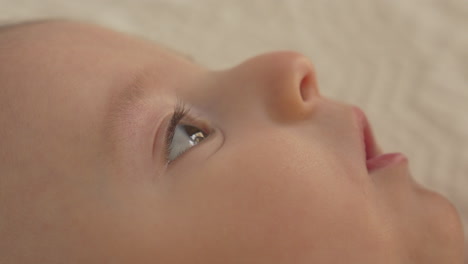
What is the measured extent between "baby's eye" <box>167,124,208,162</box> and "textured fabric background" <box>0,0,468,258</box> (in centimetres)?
43

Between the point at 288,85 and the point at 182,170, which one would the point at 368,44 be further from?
the point at 182,170

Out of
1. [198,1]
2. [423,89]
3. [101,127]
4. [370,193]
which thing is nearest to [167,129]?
[101,127]

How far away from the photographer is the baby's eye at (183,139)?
2.20ft

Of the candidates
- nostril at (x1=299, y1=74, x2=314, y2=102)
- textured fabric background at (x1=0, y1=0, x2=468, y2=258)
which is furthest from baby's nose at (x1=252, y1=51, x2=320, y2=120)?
textured fabric background at (x1=0, y1=0, x2=468, y2=258)

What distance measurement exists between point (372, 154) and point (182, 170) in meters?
0.28

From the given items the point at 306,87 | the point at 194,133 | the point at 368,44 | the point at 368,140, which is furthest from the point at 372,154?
the point at 368,44

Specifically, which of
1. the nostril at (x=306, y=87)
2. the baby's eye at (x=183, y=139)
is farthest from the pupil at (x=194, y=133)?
the nostril at (x=306, y=87)

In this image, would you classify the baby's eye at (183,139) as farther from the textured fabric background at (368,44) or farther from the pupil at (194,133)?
the textured fabric background at (368,44)

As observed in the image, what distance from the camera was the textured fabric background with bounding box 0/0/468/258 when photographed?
98 cm

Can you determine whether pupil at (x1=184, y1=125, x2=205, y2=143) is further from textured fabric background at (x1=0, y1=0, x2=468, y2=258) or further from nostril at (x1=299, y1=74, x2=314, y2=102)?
textured fabric background at (x1=0, y1=0, x2=468, y2=258)

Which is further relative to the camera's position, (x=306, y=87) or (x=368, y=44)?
(x=368, y=44)

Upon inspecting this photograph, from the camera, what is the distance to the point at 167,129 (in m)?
0.67

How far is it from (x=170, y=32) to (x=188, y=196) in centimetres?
68

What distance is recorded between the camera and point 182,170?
0.64 metres
